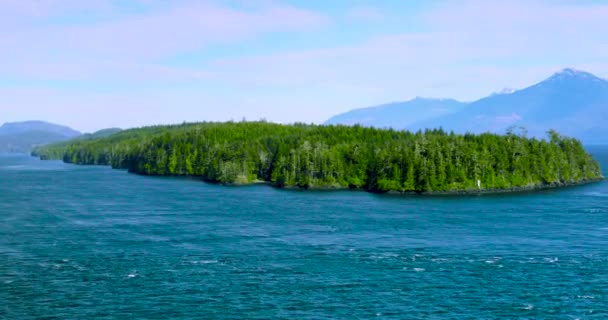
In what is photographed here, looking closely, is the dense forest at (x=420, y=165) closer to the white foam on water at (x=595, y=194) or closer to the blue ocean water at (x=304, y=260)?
the white foam on water at (x=595, y=194)

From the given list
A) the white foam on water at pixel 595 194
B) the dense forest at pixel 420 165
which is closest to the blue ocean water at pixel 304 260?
the white foam on water at pixel 595 194

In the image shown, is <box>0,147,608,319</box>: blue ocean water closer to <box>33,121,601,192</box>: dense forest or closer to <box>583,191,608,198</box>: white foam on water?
<box>583,191,608,198</box>: white foam on water

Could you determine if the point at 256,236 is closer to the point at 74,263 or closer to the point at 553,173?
the point at 74,263

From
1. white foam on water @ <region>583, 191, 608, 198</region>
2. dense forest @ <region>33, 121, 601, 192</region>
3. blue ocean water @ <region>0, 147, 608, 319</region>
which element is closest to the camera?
blue ocean water @ <region>0, 147, 608, 319</region>

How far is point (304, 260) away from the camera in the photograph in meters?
69.5

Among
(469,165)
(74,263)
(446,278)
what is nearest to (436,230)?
(446,278)

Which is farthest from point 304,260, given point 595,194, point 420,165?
point 595,194

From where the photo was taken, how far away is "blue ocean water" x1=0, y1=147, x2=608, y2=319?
52906 millimetres

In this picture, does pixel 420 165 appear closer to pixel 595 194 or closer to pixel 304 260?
pixel 595 194

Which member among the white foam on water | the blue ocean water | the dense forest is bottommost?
the blue ocean water

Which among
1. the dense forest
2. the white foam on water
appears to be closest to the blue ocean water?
the white foam on water

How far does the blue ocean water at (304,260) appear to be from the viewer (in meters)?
52.9

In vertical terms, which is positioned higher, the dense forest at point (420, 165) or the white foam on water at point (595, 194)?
the dense forest at point (420, 165)

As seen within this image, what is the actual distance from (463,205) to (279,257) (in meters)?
57.3
